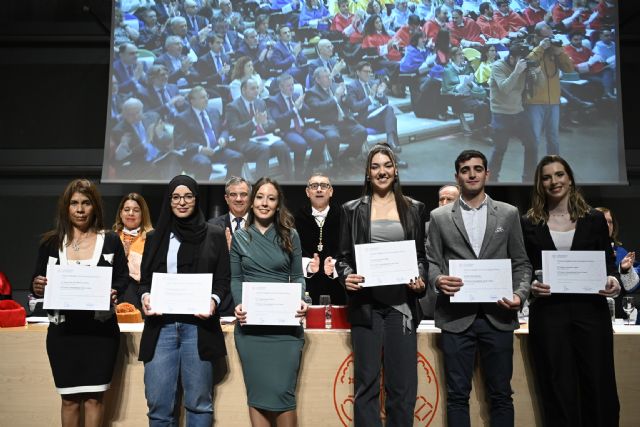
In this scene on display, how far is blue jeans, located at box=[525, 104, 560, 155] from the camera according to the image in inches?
235

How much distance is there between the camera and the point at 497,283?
2.99 metres

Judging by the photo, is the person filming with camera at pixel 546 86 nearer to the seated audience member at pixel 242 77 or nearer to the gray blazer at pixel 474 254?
the seated audience member at pixel 242 77

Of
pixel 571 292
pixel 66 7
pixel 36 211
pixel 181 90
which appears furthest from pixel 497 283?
pixel 66 7

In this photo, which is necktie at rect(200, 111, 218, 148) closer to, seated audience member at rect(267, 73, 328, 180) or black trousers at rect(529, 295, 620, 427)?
seated audience member at rect(267, 73, 328, 180)

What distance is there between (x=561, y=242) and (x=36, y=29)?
6.50 meters

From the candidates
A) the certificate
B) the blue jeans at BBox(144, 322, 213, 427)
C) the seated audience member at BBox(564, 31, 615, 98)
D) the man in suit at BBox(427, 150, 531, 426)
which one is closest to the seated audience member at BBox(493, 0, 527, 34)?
the seated audience member at BBox(564, 31, 615, 98)

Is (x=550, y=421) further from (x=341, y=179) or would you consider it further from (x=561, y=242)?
(x=341, y=179)

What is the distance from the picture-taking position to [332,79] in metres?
6.08

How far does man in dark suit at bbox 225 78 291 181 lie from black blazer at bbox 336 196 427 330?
2.90 m

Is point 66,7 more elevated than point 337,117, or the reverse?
point 66,7

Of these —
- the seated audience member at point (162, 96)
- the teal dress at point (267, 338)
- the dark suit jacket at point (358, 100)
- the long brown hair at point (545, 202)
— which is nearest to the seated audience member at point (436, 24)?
the dark suit jacket at point (358, 100)

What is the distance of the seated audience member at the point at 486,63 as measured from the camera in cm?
602

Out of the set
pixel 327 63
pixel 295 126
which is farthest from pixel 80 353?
pixel 327 63

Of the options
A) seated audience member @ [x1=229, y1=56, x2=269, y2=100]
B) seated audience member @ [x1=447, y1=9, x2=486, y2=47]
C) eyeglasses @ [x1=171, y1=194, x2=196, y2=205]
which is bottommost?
eyeglasses @ [x1=171, y1=194, x2=196, y2=205]
